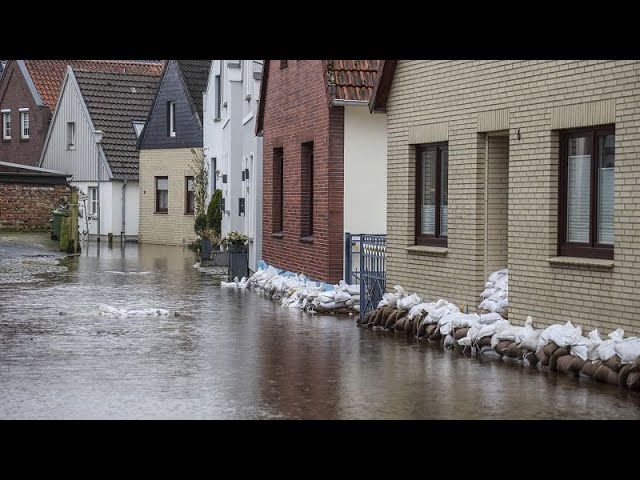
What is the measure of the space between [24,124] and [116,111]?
26.3 ft

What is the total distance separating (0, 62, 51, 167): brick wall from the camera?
189ft

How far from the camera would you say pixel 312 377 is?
1359cm

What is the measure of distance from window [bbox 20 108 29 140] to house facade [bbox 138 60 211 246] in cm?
1054

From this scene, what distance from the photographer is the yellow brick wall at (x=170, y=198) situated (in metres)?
48.7

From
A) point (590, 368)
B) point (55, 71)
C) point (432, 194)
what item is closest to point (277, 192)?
point (432, 194)

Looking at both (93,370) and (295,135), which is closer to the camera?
(93,370)

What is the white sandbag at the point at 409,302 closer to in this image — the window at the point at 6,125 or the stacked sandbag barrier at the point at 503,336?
the stacked sandbag barrier at the point at 503,336

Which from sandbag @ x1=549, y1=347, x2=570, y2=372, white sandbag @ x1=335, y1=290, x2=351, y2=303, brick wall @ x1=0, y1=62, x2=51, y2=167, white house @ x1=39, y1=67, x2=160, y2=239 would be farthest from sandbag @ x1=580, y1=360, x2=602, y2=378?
brick wall @ x1=0, y1=62, x2=51, y2=167

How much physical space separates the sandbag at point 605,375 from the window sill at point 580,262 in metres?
1.34

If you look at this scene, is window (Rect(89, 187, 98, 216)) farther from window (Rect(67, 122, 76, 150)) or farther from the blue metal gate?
the blue metal gate
